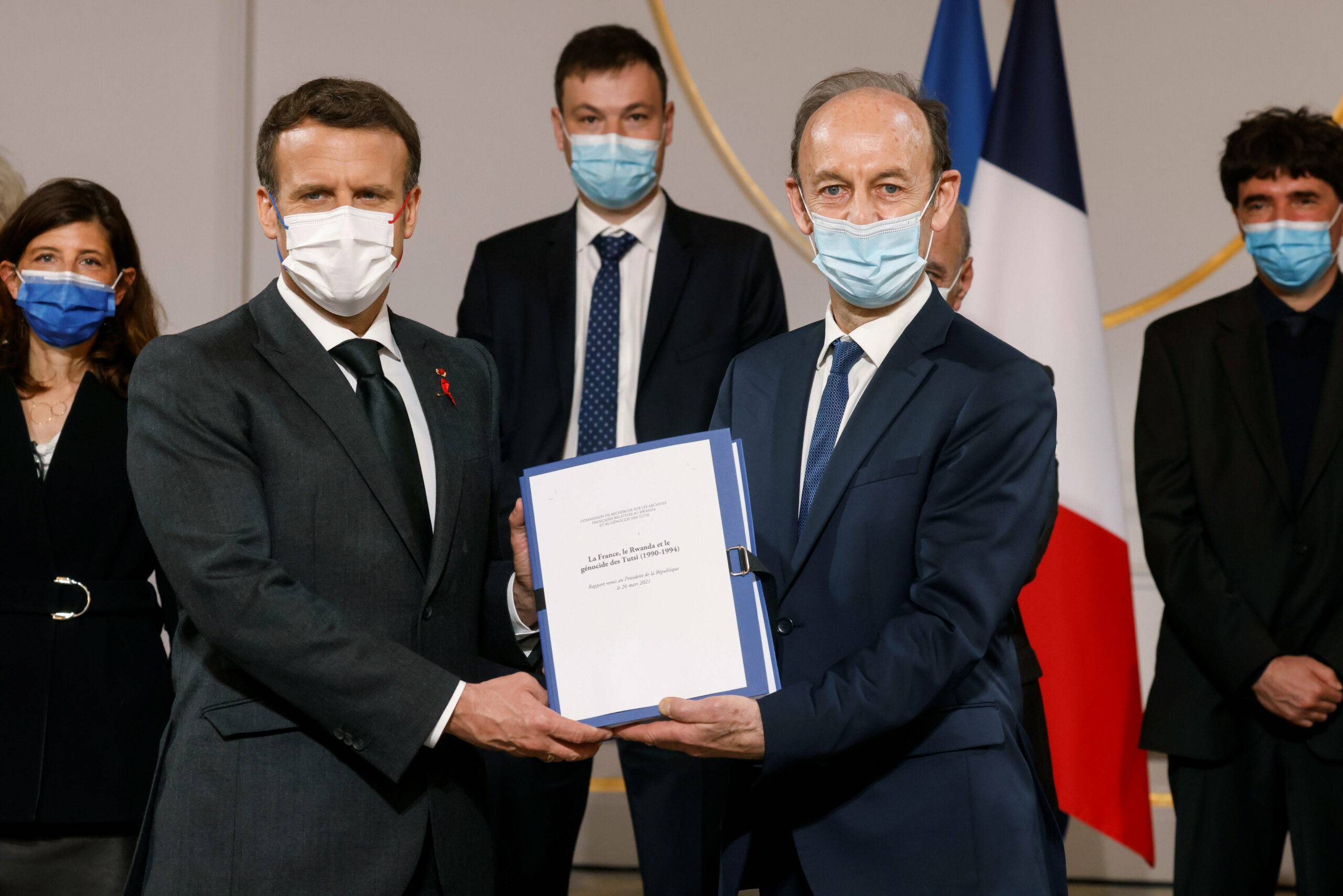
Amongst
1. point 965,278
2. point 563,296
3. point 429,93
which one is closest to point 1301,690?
point 965,278

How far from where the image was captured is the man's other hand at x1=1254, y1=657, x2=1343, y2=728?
2.91m

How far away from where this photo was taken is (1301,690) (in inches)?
115

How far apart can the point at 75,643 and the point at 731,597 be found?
1517 millimetres

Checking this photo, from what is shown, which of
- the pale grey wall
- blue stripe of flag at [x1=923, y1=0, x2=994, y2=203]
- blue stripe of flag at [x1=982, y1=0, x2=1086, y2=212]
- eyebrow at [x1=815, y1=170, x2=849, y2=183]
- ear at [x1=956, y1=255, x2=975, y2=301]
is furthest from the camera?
the pale grey wall

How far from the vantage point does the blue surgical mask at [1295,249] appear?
10.4ft

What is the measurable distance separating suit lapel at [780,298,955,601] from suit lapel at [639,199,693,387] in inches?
53.7

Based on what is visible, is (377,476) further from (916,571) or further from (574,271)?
(574,271)

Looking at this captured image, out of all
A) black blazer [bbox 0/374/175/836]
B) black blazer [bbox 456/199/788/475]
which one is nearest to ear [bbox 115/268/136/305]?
black blazer [bbox 0/374/175/836]

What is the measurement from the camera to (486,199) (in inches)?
180

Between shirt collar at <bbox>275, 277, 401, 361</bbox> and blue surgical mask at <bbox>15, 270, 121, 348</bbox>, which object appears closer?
shirt collar at <bbox>275, 277, 401, 361</bbox>

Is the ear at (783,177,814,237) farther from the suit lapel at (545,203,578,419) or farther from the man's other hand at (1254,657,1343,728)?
the man's other hand at (1254,657,1343,728)

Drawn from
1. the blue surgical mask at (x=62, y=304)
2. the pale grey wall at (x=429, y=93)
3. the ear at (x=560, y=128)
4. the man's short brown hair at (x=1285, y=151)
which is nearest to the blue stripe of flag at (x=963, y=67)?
the pale grey wall at (x=429, y=93)

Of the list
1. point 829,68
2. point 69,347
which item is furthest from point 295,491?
point 829,68

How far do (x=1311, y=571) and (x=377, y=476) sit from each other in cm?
219
